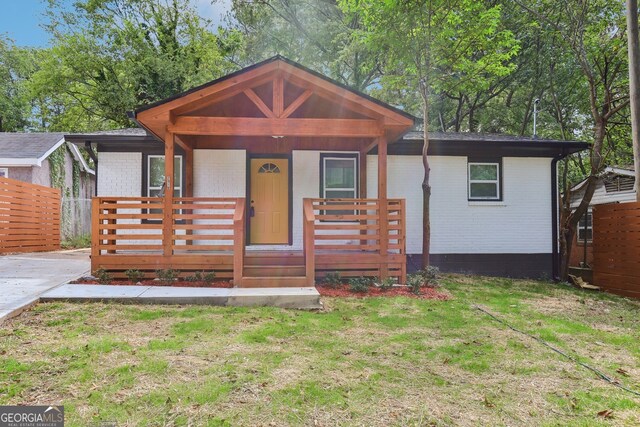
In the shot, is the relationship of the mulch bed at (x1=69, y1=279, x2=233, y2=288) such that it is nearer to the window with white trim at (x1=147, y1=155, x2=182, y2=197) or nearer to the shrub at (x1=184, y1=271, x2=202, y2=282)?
the shrub at (x1=184, y1=271, x2=202, y2=282)

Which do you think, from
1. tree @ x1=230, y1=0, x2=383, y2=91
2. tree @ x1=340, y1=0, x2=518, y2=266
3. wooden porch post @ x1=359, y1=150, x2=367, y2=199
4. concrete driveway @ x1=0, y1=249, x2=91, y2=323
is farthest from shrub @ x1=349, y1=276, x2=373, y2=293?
tree @ x1=230, y1=0, x2=383, y2=91

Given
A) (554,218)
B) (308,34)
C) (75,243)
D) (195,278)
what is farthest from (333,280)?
(308,34)

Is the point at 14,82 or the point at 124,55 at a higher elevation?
the point at 14,82

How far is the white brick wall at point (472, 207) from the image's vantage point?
30.0ft

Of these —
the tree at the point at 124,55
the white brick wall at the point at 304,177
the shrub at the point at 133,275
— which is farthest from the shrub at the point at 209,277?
the tree at the point at 124,55

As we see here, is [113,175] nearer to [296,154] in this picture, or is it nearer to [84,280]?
[84,280]

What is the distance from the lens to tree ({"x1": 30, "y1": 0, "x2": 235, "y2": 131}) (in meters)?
18.5

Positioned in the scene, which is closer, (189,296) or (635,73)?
(189,296)

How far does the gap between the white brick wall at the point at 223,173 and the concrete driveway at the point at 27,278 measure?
301 cm

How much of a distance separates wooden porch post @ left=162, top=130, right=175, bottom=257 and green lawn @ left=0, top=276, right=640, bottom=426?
6.00 feet

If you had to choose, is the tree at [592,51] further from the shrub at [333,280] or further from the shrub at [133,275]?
the shrub at [133,275]

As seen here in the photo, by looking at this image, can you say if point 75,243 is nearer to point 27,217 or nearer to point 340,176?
point 27,217

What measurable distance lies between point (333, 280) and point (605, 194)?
1235 centimetres

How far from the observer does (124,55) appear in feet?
63.3
